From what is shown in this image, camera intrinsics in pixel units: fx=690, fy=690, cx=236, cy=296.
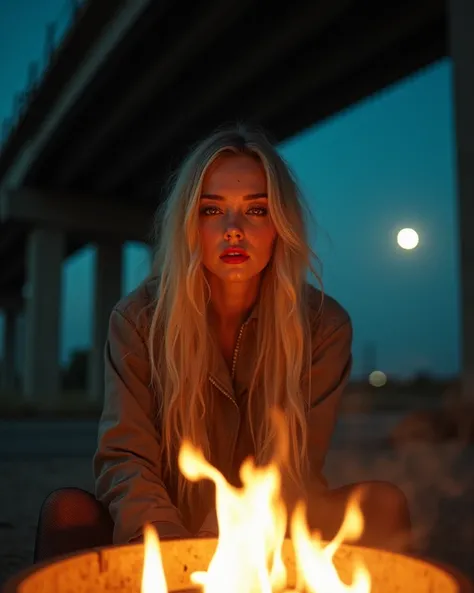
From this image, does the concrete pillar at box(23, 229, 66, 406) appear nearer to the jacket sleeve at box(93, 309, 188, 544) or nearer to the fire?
the jacket sleeve at box(93, 309, 188, 544)

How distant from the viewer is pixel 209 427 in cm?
228

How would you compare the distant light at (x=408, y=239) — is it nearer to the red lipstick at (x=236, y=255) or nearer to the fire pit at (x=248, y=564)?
the red lipstick at (x=236, y=255)

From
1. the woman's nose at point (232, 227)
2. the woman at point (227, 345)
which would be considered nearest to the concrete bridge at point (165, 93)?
the woman at point (227, 345)

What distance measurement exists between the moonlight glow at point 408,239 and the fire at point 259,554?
2.36 metres

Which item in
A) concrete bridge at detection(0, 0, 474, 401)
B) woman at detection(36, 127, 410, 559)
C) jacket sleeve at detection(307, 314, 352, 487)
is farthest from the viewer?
concrete bridge at detection(0, 0, 474, 401)

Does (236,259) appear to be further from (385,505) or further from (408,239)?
(408,239)

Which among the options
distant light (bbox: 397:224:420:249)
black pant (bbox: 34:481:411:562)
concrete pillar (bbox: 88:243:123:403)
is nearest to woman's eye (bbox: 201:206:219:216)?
black pant (bbox: 34:481:411:562)

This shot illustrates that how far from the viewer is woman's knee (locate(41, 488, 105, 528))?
5.57ft

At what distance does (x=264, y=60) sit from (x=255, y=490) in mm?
10792

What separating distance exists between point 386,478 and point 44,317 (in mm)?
15928

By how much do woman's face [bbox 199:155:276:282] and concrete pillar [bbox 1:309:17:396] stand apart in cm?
3976

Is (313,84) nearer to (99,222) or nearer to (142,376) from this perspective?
(99,222)

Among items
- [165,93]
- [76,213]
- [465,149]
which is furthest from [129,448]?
[76,213]

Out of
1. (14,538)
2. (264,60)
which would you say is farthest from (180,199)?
(264,60)
